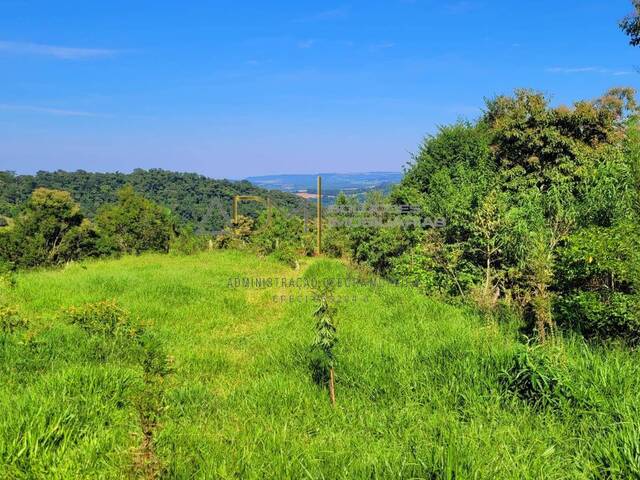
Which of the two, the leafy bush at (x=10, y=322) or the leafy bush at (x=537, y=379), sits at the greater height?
the leafy bush at (x=537, y=379)

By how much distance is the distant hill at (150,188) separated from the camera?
55.2 metres

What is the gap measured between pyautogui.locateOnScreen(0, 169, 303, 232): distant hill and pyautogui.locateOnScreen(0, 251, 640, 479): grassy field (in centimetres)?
4420

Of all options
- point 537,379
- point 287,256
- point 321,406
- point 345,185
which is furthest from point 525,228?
point 345,185

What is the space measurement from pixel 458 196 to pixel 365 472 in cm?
639

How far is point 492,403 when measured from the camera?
10.3 ft

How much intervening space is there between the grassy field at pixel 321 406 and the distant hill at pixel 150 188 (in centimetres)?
4420

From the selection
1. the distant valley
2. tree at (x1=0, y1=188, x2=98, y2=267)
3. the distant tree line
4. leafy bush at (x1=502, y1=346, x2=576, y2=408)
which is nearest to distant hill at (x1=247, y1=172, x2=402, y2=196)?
the distant valley

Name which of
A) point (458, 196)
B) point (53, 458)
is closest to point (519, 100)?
point (458, 196)

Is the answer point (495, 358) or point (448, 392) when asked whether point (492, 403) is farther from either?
point (495, 358)

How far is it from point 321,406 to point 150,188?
70248mm

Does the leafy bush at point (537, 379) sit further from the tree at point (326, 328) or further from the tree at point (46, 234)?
the tree at point (46, 234)

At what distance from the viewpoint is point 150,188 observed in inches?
2660

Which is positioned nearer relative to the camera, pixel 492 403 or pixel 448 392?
pixel 492 403

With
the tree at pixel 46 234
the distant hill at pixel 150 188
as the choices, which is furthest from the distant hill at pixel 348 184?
the tree at pixel 46 234
